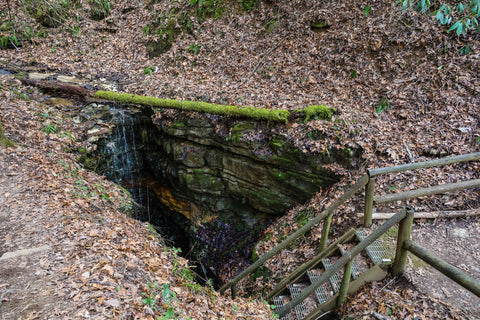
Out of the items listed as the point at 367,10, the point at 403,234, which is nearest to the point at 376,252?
the point at 403,234

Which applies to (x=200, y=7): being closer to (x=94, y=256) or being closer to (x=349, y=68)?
(x=349, y=68)

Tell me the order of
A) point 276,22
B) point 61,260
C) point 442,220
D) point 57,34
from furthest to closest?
point 57,34 → point 276,22 → point 442,220 → point 61,260

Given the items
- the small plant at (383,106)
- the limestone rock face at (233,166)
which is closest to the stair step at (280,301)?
the limestone rock face at (233,166)

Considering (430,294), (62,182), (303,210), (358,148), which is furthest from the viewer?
(303,210)

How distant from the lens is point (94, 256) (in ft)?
12.1

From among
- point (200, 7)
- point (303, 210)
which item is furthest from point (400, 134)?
point (200, 7)

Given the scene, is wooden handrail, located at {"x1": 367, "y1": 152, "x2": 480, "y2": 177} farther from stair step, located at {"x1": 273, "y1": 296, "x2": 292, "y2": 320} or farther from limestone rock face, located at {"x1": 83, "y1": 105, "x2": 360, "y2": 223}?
stair step, located at {"x1": 273, "y1": 296, "x2": 292, "y2": 320}

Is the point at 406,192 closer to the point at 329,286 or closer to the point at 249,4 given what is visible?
Result: the point at 329,286

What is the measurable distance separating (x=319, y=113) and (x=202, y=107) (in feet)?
10.9

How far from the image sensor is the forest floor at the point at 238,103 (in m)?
3.36

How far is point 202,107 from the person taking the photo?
8.30 meters

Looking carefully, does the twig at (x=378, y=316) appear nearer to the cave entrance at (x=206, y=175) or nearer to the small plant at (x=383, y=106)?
the cave entrance at (x=206, y=175)

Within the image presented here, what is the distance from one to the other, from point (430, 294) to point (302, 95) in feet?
20.3

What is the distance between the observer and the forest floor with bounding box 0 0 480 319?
3357mm
